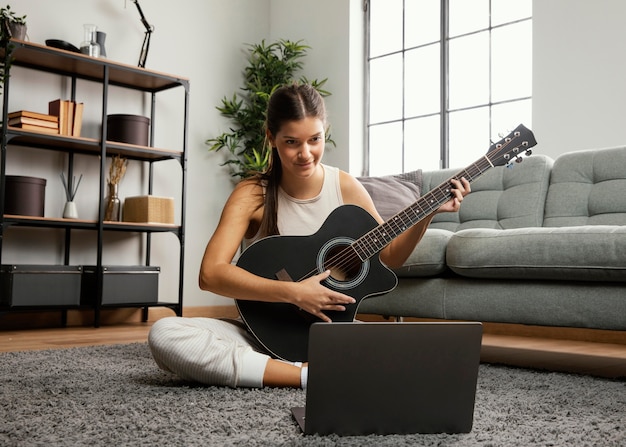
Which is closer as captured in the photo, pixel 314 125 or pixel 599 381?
pixel 314 125

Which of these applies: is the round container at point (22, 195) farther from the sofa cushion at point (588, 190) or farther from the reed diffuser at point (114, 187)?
the sofa cushion at point (588, 190)

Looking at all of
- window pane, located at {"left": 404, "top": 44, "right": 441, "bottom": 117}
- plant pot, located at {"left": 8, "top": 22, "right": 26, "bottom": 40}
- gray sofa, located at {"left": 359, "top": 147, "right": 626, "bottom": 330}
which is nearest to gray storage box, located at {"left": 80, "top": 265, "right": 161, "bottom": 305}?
plant pot, located at {"left": 8, "top": 22, "right": 26, "bottom": 40}

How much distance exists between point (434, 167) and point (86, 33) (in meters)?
2.30

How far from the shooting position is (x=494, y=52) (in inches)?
160

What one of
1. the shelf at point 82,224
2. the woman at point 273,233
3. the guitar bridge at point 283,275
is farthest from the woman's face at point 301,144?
the shelf at point 82,224

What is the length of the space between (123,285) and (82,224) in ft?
1.35

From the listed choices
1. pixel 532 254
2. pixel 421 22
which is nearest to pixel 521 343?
pixel 532 254

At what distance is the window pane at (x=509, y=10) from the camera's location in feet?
12.8

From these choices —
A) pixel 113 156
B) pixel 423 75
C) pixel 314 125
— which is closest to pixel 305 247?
pixel 314 125

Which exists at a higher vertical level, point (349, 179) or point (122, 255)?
point (349, 179)

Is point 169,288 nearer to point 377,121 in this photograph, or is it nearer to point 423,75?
point 377,121

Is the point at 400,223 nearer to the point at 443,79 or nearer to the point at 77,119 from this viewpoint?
the point at 77,119

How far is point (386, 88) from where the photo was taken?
4.68 m

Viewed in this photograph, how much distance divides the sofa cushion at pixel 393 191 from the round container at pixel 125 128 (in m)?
1.41
